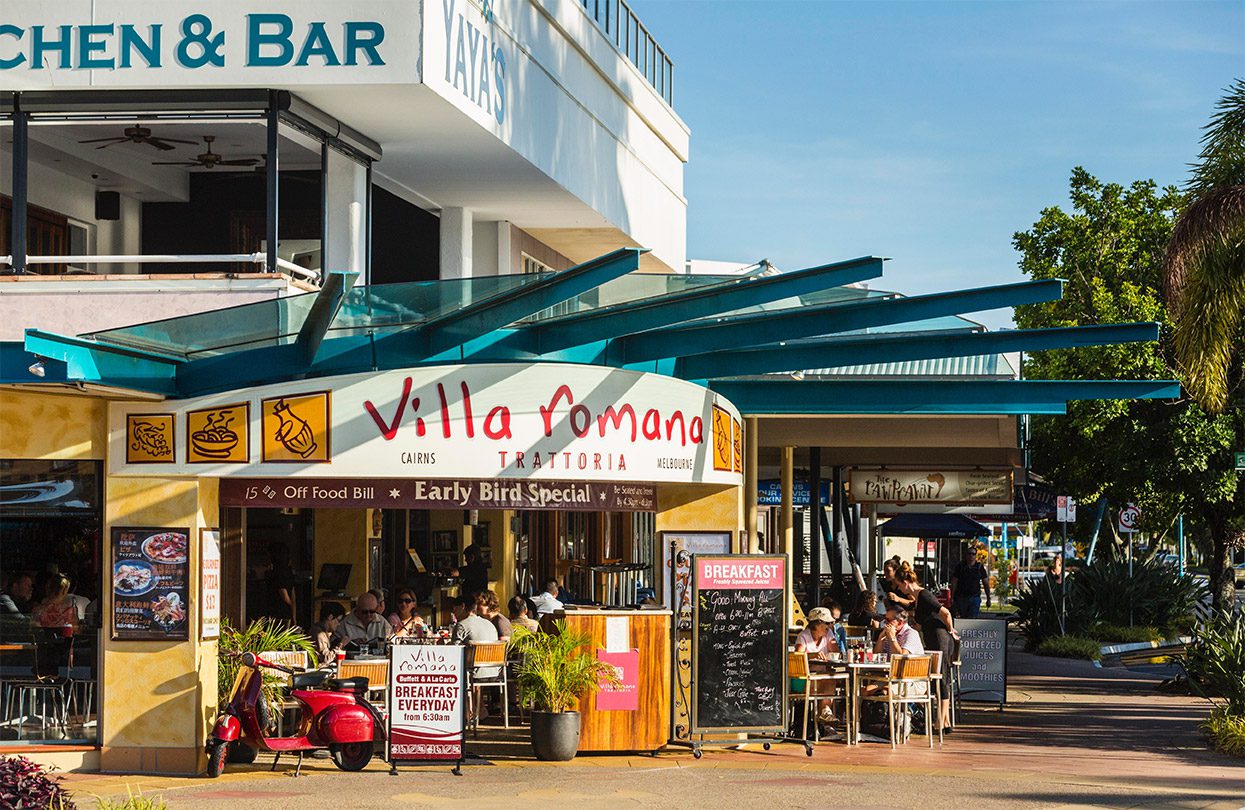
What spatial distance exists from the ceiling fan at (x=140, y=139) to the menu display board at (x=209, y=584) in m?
5.06

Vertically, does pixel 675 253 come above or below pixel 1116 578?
above

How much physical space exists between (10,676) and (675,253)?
50.5 feet

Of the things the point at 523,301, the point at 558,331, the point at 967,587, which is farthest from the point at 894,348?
the point at 967,587

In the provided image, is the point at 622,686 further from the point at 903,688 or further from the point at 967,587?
the point at 967,587

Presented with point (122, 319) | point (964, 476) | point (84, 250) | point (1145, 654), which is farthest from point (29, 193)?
point (1145, 654)

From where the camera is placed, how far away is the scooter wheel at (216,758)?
14391 mm

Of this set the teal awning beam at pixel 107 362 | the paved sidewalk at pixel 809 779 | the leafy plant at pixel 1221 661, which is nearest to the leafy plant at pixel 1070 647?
the leafy plant at pixel 1221 661

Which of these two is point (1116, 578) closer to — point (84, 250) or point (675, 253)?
point (675, 253)

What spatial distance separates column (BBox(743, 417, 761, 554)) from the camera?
19.9 meters

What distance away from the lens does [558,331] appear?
49.6 ft

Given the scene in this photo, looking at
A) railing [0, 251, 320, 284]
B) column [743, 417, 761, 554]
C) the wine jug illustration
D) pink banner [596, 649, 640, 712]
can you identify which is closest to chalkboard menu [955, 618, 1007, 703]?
column [743, 417, 761, 554]

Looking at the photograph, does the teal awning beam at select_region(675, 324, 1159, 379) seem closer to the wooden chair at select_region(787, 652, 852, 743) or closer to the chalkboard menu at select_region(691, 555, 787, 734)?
the chalkboard menu at select_region(691, 555, 787, 734)

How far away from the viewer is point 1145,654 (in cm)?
2936

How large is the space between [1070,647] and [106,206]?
17904mm
